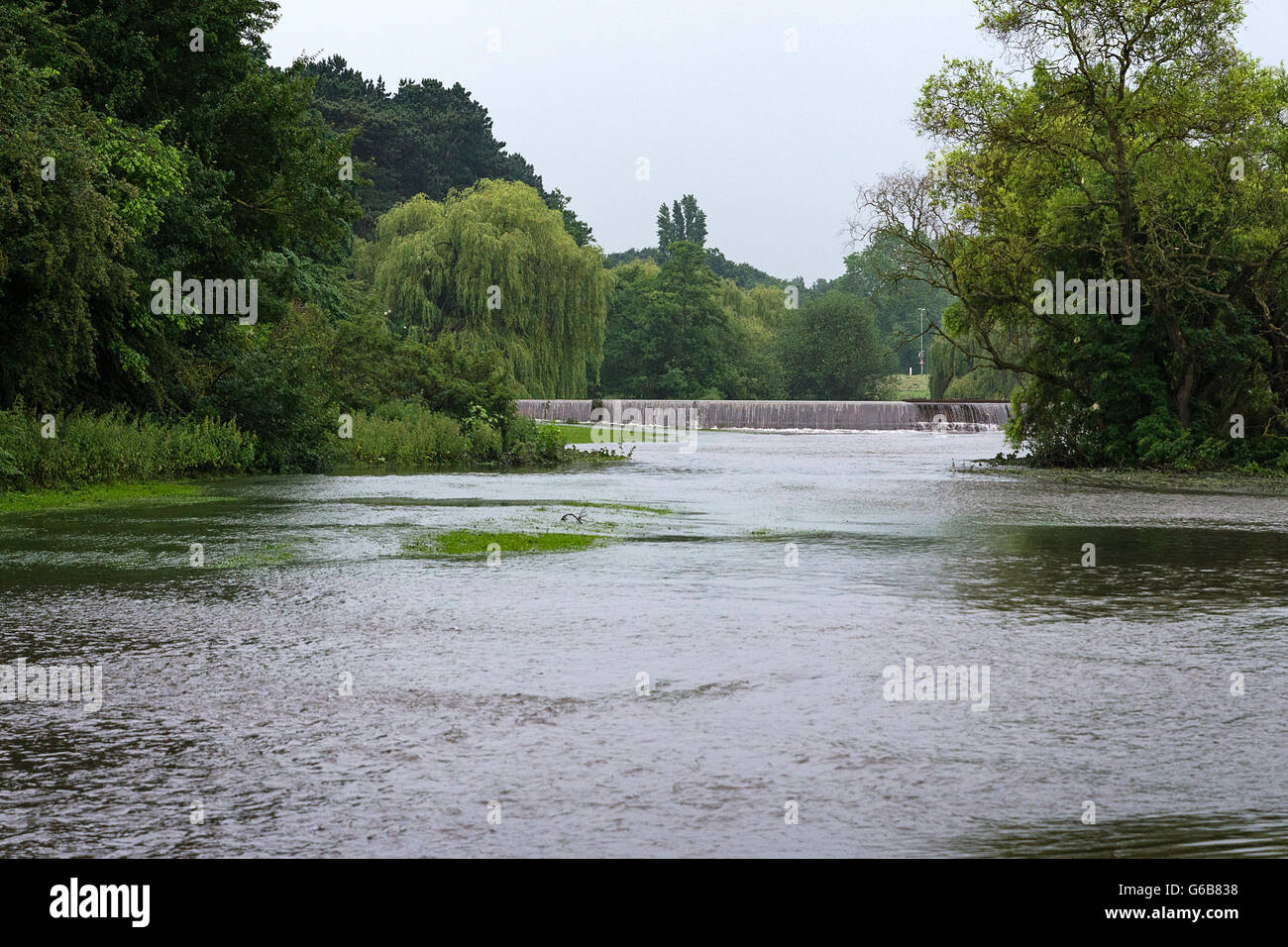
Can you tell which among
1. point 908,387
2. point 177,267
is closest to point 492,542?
point 177,267

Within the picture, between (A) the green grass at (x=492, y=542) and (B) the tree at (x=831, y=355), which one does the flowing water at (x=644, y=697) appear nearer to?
(A) the green grass at (x=492, y=542)

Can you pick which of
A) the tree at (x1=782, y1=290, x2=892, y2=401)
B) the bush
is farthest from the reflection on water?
the tree at (x1=782, y1=290, x2=892, y2=401)

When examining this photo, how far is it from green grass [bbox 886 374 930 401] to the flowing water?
98.3 meters

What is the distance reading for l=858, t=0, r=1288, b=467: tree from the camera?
2928 centimetres

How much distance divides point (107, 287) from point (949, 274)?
64.2 feet

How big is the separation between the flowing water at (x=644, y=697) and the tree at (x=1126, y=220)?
16059mm

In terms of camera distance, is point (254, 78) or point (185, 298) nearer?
point (185, 298)

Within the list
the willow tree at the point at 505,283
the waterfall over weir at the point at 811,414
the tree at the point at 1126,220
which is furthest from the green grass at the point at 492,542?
the waterfall over weir at the point at 811,414

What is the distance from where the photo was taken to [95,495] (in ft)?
67.8

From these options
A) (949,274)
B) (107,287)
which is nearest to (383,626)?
(107,287)

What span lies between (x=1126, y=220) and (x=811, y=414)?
110ft
